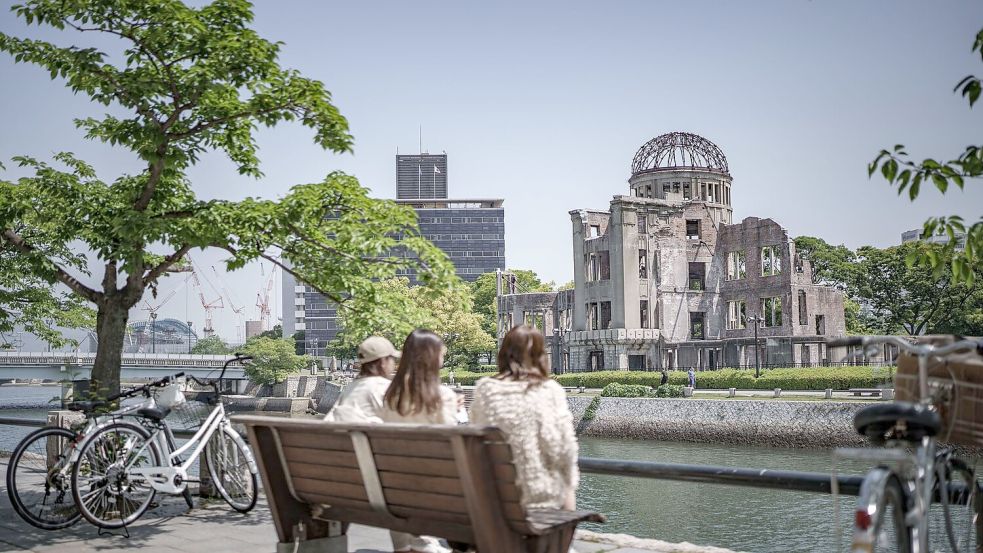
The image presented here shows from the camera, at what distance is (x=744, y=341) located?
2207 inches

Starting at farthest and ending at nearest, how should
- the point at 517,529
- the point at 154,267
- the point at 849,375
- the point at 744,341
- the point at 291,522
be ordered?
the point at 744,341 → the point at 849,375 → the point at 154,267 → the point at 291,522 → the point at 517,529

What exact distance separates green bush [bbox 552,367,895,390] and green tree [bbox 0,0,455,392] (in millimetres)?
33050

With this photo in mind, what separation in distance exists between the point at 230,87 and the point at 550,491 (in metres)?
5.50

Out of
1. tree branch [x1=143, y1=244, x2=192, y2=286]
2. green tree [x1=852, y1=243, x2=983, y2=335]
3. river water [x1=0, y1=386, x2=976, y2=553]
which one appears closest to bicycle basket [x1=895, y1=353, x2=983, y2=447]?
tree branch [x1=143, y1=244, x2=192, y2=286]

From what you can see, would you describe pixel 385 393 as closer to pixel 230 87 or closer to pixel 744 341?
pixel 230 87

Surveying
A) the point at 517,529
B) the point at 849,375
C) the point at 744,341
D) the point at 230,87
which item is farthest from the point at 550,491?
the point at 744,341

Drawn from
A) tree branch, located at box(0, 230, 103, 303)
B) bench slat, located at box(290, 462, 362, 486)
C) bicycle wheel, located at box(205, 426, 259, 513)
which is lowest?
bicycle wheel, located at box(205, 426, 259, 513)

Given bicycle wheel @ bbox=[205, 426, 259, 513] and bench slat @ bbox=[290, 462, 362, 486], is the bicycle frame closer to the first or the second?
bicycle wheel @ bbox=[205, 426, 259, 513]

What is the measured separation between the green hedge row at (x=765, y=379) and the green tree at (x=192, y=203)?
109 feet

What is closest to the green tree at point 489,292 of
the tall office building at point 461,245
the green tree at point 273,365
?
the green tree at point 273,365

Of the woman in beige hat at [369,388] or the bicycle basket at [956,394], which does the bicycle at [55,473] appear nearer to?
the woman in beige hat at [369,388]

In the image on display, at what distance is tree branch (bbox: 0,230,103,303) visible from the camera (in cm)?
897

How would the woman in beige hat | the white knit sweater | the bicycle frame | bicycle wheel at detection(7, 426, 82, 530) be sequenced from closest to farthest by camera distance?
the white knit sweater, the woman in beige hat, the bicycle frame, bicycle wheel at detection(7, 426, 82, 530)

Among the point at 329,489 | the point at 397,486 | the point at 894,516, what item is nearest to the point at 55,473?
the point at 329,489
